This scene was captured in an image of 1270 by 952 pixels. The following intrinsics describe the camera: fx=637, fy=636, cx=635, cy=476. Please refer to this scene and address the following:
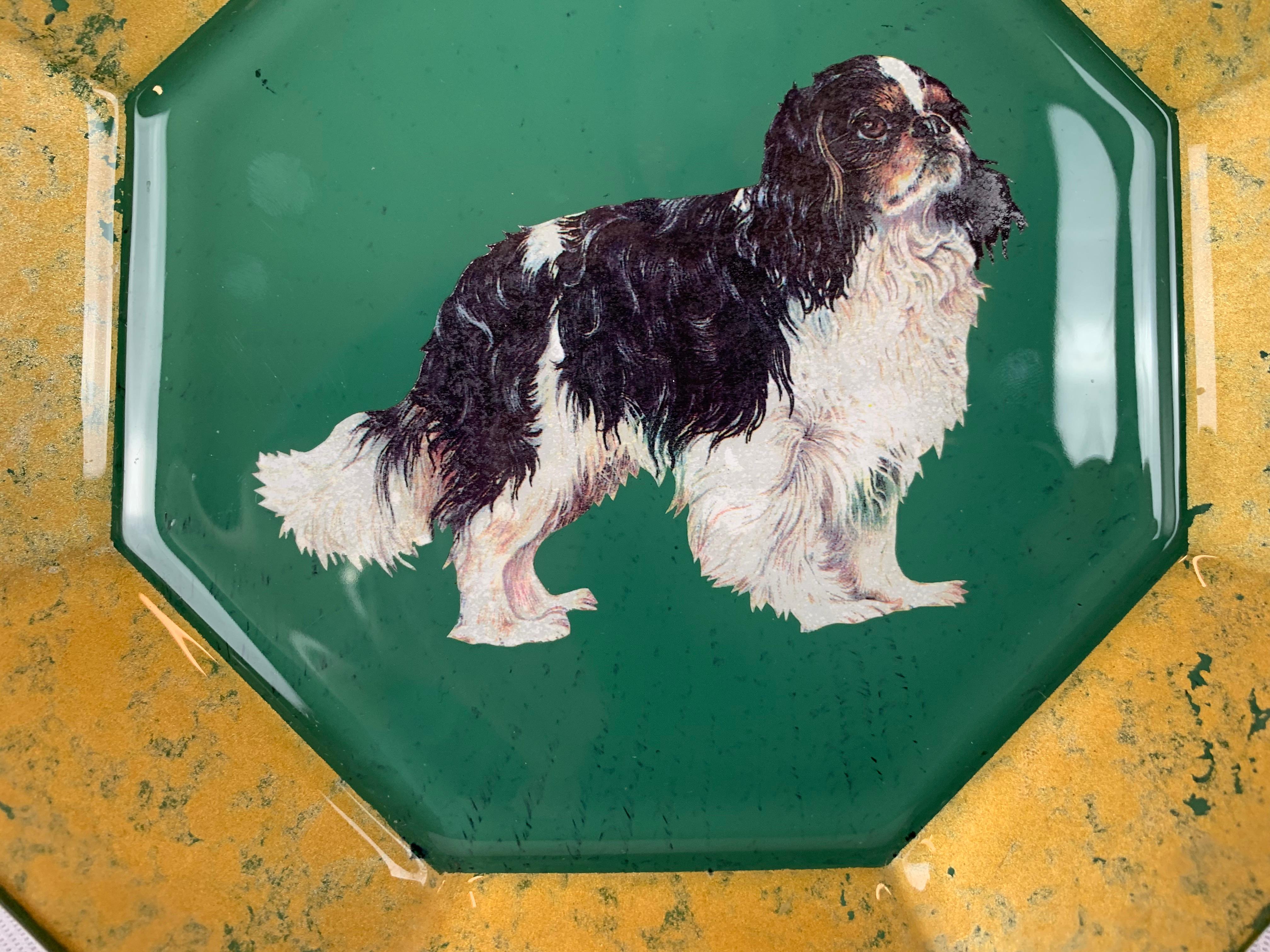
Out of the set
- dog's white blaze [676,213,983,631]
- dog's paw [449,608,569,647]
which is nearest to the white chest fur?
dog's white blaze [676,213,983,631]

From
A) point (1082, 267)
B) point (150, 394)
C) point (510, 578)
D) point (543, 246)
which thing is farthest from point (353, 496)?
point (1082, 267)

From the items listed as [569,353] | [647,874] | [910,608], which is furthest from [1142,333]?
[647,874]

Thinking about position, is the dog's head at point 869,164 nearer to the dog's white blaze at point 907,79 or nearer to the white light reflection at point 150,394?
the dog's white blaze at point 907,79

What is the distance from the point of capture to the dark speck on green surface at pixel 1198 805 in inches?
42.5

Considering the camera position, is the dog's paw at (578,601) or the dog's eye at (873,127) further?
the dog's paw at (578,601)

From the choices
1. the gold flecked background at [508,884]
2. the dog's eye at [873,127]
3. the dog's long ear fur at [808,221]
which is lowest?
the gold flecked background at [508,884]

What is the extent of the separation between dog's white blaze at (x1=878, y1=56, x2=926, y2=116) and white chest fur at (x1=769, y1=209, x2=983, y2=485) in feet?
0.60

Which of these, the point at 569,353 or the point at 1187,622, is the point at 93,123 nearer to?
the point at 569,353

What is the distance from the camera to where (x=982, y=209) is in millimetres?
1061

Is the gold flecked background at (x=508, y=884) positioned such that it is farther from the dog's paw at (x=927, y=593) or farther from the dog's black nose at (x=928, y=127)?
the dog's black nose at (x=928, y=127)

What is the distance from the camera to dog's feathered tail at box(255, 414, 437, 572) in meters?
1.11

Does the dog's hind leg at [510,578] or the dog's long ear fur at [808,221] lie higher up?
the dog's long ear fur at [808,221]

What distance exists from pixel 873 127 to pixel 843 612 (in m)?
0.80

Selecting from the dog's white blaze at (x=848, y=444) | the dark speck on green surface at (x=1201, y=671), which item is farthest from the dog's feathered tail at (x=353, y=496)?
the dark speck on green surface at (x=1201, y=671)
